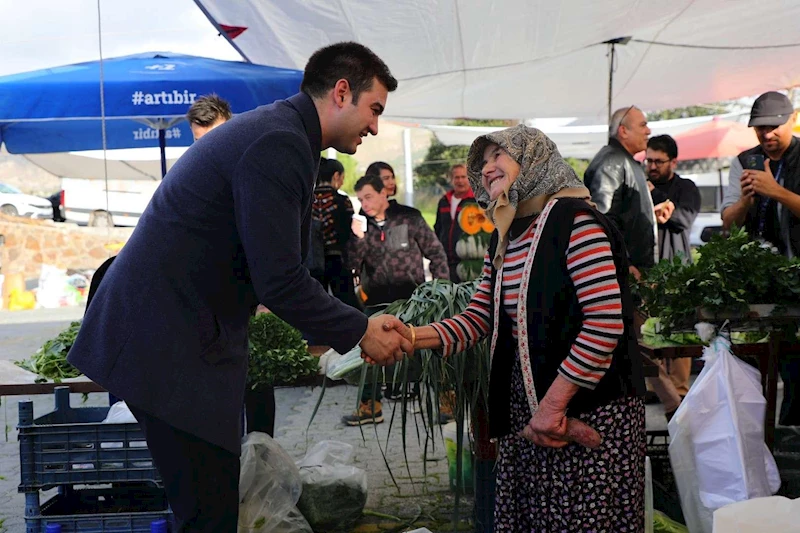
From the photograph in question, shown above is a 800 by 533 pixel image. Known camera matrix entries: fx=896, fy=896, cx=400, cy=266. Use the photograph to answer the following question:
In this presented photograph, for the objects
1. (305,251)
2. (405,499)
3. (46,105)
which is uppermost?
(46,105)

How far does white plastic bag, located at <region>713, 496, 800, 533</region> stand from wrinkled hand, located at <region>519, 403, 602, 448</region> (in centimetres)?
45

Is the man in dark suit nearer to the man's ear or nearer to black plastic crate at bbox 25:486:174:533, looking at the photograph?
the man's ear

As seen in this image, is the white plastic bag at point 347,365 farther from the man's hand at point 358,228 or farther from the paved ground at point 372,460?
the man's hand at point 358,228

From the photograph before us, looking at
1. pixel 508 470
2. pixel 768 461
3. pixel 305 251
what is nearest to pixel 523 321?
pixel 508 470

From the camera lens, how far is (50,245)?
1953 cm

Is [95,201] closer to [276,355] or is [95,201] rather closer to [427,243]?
[427,243]

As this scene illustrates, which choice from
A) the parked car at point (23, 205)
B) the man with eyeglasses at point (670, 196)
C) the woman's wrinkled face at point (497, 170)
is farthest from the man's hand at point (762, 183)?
the parked car at point (23, 205)

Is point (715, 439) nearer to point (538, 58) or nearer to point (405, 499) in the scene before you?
point (405, 499)

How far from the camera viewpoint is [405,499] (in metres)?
5.04

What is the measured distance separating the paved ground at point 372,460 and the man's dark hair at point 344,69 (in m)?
1.55

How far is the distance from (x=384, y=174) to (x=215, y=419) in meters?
4.70

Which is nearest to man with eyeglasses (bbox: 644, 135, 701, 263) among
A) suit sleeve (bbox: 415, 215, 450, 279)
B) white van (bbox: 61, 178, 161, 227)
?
suit sleeve (bbox: 415, 215, 450, 279)

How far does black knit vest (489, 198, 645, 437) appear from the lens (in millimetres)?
2664

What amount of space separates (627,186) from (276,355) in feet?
8.62
